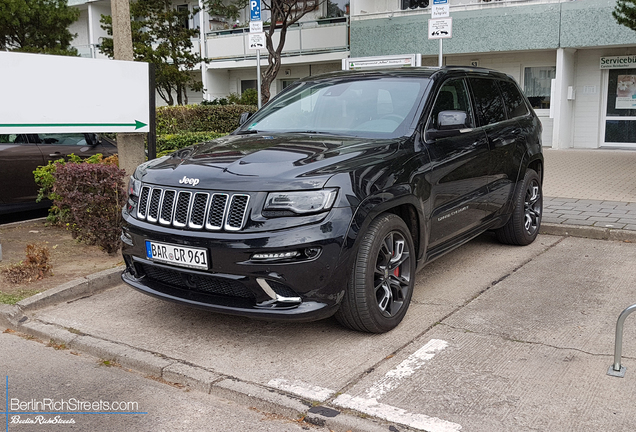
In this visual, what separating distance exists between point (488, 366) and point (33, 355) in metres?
2.95

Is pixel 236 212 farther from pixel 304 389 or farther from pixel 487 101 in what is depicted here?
pixel 487 101

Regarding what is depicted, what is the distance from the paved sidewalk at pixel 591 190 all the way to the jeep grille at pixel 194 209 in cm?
505

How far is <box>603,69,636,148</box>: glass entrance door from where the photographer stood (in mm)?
17594

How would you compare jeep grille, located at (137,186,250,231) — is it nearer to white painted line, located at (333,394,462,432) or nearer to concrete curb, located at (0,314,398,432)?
concrete curb, located at (0,314,398,432)

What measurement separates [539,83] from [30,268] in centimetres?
1663

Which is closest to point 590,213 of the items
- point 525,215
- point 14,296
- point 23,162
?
point 525,215

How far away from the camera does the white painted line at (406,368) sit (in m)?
3.51

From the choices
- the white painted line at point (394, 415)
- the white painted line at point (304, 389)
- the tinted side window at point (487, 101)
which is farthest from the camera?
the tinted side window at point (487, 101)

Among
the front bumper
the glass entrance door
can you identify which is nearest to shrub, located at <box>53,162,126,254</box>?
the front bumper

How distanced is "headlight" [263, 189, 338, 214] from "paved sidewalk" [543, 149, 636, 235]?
15.4 ft

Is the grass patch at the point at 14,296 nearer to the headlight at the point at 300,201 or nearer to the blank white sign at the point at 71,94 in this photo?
the blank white sign at the point at 71,94

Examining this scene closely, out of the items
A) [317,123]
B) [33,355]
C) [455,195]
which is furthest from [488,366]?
[33,355]

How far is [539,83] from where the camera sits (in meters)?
18.7

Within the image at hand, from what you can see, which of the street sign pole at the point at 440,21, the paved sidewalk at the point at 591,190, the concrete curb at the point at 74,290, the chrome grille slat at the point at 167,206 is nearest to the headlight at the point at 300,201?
the chrome grille slat at the point at 167,206
